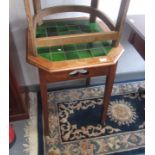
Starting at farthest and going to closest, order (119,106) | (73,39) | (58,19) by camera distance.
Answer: (119,106) → (58,19) → (73,39)

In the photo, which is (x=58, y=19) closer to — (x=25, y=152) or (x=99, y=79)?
(x=99, y=79)

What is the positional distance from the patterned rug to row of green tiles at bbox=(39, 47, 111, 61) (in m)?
0.63

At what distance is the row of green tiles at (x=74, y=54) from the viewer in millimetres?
941

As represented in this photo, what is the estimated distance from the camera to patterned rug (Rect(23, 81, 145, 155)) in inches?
50.0

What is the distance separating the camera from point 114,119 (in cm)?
144

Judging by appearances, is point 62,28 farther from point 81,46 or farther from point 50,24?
point 81,46

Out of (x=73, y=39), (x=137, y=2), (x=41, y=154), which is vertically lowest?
(x=41, y=154)

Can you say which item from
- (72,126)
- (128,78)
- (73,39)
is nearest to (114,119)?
(72,126)

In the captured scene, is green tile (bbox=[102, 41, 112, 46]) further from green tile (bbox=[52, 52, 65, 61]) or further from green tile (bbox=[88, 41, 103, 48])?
green tile (bbox=[52, 52, 65, 61])

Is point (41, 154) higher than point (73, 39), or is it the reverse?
point (73, 39)

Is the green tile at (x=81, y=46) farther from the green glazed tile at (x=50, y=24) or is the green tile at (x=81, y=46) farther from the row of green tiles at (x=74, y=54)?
the green glazed tile at (x=50, y=24)

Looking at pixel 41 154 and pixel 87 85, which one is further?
pixel 87 85

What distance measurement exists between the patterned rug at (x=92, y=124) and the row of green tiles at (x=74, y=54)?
0.63 m

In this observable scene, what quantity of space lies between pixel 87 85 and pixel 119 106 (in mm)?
340
